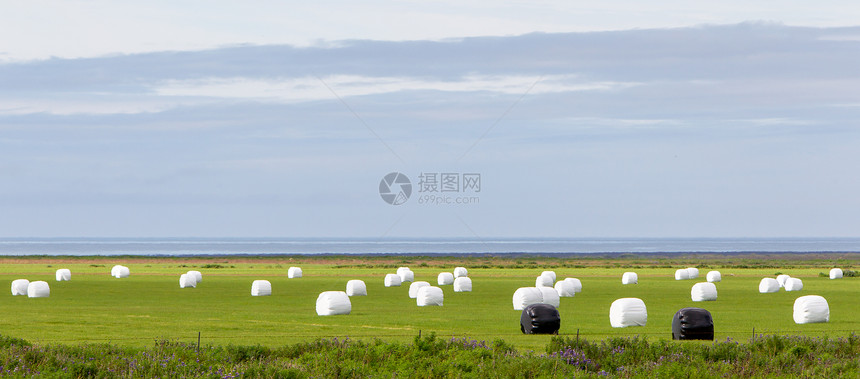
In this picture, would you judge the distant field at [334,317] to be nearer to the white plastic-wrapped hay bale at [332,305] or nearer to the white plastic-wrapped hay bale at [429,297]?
the white plastic-wrapped hay bale at [332,305]

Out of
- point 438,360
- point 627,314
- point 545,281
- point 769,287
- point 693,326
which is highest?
point 545,281

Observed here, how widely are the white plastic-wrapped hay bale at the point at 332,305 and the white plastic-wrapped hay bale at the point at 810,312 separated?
19.4 meters

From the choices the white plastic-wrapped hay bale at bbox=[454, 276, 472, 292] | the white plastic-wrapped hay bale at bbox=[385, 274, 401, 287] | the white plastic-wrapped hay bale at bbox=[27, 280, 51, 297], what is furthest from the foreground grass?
the white plastic-wrapped hay bale at bbox=[385, 274, 401, 287]

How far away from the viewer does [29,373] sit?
70.0ft

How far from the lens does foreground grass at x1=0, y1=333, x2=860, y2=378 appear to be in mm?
22141

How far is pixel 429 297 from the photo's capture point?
51.4m

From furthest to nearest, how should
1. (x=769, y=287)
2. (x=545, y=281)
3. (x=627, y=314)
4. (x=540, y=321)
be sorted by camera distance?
1. (x=545, y=281)
2. (x=769, y=287)
3. (x=627, y=314)
4. (x=540, y=321)

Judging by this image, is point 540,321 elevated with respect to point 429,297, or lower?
lower

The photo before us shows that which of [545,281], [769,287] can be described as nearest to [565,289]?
[545,281]

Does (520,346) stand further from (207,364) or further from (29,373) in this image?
(29,373)

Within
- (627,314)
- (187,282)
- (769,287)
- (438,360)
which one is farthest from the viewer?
(187,282)

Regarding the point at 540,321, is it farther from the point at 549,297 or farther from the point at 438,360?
the point at 549,297

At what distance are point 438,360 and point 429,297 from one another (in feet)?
90.9

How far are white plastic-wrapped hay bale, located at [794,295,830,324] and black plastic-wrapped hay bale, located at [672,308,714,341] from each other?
360 inches
